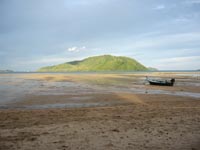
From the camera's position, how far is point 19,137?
831cm

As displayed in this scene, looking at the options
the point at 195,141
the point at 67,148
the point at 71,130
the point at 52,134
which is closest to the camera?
the point at 67,148

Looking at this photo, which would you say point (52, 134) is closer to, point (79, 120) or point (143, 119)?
point (79, 120)

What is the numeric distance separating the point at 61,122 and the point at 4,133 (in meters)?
2.65

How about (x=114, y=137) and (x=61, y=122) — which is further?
(x=61, y=122)

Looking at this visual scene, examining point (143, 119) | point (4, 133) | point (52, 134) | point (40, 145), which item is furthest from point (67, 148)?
point (143, 119)

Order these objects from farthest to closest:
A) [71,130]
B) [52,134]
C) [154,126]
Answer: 1. [154,126]
2. [71,130]
3. [52,134]

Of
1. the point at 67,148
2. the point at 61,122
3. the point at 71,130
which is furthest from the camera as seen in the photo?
the point at 61,122

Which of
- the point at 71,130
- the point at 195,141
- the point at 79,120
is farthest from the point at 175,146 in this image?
the point at 79,120

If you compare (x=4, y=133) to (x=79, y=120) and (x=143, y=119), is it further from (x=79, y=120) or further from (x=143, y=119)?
(x=143, y=119)

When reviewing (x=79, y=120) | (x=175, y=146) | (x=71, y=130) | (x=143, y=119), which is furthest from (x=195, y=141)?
(x=79, y=120)

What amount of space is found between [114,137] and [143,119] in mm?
3440

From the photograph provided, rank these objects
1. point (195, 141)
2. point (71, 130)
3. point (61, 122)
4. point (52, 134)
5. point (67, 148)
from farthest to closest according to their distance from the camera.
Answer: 1. point (61, 122)
2. point (71, 130)
3. point (52, 134)
4. point (195, 141)
5. point (67, 148)

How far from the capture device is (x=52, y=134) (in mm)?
8664

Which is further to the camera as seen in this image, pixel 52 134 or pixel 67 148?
pixel 52 134
